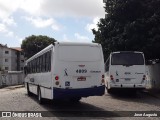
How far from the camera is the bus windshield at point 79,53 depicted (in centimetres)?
1532

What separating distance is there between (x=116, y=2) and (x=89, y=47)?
32.6 ft

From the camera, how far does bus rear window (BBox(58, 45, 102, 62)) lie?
50.3ft

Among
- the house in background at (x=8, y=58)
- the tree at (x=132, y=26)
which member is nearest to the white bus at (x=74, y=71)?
the tree at (x=132, y=26)

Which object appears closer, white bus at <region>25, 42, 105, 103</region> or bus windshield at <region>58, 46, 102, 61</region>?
white bus at <region>25, 42, 105, 103</region>

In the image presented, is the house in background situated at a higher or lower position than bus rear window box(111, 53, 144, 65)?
higher

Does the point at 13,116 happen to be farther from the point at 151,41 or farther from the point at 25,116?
the point at 151,41

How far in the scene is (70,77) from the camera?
1511 centimetres

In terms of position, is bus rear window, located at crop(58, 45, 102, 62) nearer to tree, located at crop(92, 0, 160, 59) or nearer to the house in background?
tree, located at crop(92, 0, 160, 59)

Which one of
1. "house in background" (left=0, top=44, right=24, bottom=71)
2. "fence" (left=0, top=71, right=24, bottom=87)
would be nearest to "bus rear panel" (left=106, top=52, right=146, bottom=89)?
"fence" (left=0, top=71, right=24, bottom=87)

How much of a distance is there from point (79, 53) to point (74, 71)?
0.83 metres

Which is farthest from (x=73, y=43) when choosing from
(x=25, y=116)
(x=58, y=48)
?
(x=25, y=116)

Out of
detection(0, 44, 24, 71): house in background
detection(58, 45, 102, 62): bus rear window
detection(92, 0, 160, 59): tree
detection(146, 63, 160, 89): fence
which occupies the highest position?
detection(0, 44, 24, 71): house in background

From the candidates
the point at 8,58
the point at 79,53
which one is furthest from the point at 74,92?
the point at 8,58

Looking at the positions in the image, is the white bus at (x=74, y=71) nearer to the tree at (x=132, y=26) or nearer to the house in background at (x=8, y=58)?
the tree at (x=132, y=26)
